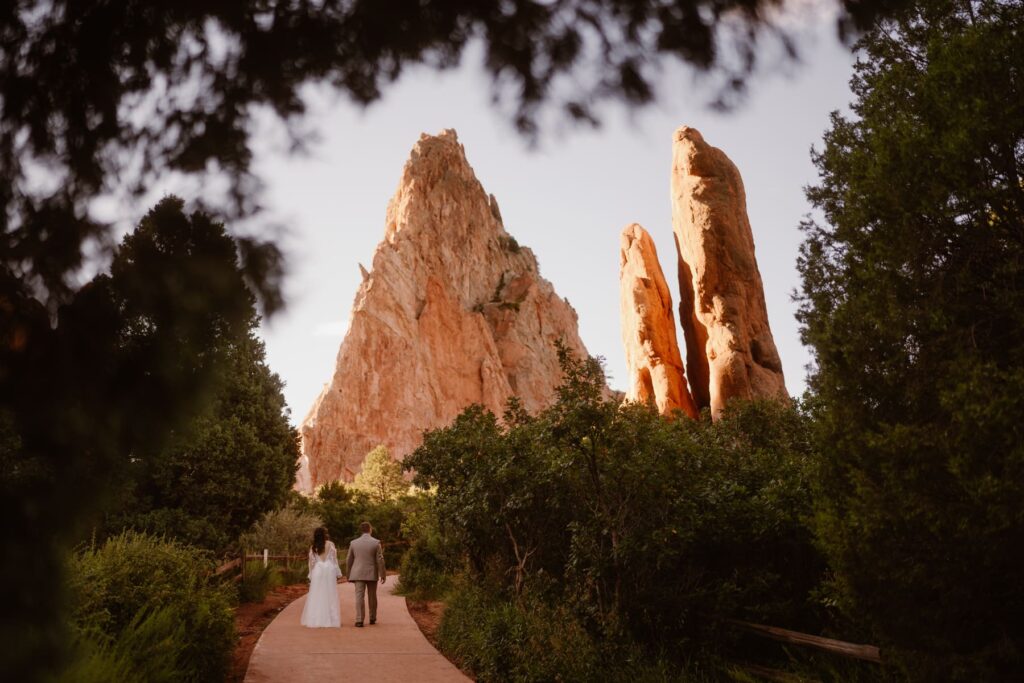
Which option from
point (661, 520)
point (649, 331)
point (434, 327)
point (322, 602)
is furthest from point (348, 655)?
point (434, 327)

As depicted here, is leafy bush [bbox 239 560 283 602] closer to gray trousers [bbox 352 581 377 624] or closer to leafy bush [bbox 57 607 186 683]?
gray trousers [bbox 352 581 377 624]

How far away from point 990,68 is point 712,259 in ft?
96.9

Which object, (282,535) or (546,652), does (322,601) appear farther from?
(282,535)

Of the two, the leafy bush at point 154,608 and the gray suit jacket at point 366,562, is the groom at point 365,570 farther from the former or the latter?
the leafy bush at point 154,608

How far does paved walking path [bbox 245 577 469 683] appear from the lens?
293 inches

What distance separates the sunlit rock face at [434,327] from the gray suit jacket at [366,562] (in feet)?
182

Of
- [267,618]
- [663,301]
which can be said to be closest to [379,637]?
[267,618]

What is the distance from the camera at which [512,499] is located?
943 centimetres

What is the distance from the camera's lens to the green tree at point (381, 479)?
43.7 m

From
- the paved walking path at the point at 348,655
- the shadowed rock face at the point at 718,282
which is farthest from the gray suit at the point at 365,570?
the shadowed rock face at the point at 718,282

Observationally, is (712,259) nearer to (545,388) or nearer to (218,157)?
(218,157)

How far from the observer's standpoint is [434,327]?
83.1 metres

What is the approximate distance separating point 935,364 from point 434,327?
260 feet

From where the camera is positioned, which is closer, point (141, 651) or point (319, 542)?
point (141, 651)
